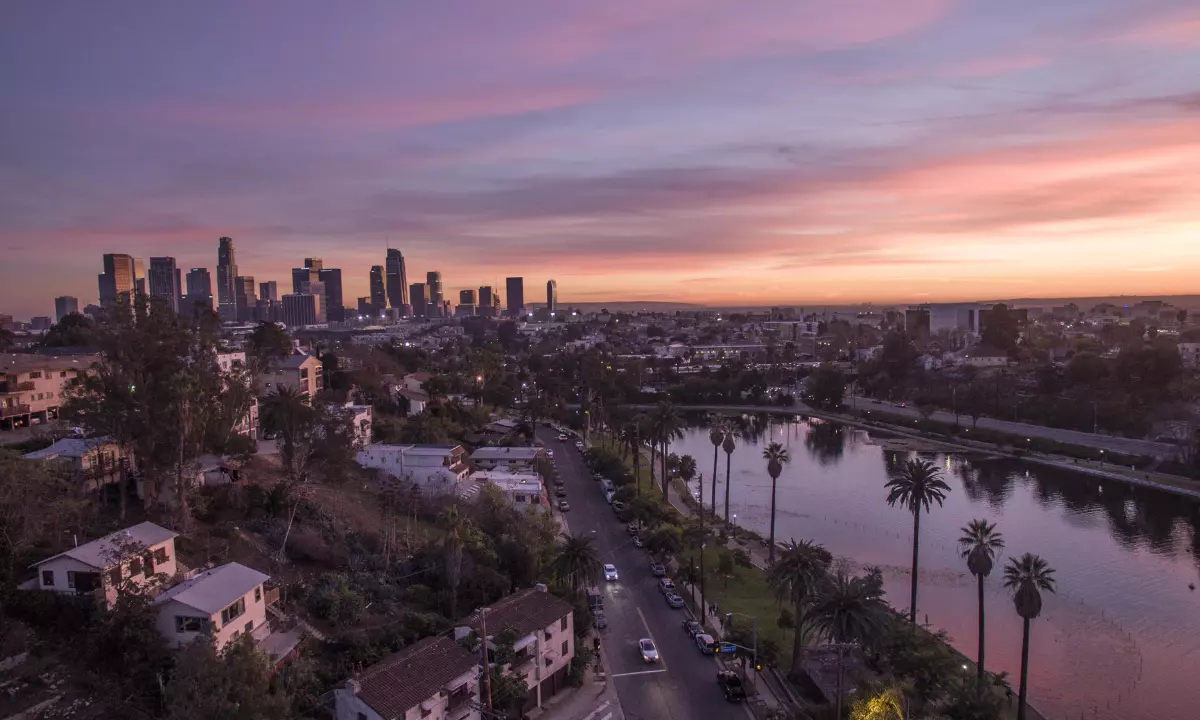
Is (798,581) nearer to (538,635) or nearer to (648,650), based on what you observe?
(648,650)

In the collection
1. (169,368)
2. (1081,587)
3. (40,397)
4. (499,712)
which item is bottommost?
(1081,587)

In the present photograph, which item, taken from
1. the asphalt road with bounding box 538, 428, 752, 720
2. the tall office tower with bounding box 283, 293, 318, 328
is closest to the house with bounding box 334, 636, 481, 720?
the asphalt road with bounding box 538, 428, 752, 720

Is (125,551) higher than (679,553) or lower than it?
higher

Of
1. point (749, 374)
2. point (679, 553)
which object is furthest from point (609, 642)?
point (749, 374)

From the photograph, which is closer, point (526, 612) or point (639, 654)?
point (526, 612)

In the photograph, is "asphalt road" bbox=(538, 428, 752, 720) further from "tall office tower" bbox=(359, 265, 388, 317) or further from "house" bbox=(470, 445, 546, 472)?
"tall office tower" bbox=(359, 265, 388, 317)

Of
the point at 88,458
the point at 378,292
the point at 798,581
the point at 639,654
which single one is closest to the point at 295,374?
Answer: the point at 88,458

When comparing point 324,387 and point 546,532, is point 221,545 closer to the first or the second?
point 546,532
